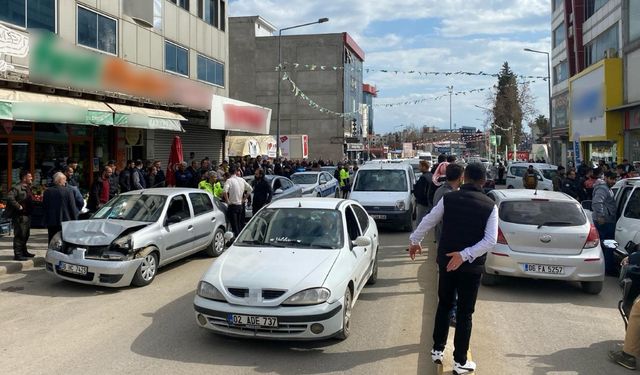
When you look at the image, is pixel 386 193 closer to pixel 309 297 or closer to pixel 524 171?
pixel 309 297

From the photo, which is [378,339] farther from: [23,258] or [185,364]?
[23,258]

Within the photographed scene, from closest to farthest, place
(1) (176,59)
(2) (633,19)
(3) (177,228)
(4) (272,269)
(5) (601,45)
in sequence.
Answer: (4) (272,269)
(3) (177,228)
(1) (176,59)
(2) (633,19)
(5) (601,45)

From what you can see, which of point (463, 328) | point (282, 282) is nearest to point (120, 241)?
point (282, 282)

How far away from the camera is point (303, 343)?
5.55 meters

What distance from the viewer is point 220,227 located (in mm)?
10953

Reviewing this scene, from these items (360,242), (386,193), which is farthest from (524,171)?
(360,242)

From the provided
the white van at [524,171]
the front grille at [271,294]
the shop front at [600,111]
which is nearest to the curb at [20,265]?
the front grille at [271,294]

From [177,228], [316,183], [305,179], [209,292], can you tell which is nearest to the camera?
[209,292]

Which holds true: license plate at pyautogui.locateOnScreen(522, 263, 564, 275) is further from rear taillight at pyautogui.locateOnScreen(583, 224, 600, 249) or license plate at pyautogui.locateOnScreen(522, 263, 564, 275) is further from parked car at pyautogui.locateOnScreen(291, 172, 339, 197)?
parked car at pyautogui.locateOnScreen(291, 172, 339, 197)

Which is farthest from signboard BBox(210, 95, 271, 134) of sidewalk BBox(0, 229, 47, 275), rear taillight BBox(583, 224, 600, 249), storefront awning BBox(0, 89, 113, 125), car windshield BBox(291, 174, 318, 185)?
rear taillight BBox(583, 224, 600, 249)

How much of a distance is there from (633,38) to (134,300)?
26.9 metres

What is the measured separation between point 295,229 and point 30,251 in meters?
6.84

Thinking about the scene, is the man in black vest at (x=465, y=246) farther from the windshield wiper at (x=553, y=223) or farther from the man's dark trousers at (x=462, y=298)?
the windshield wiper at (x=553, y=223)

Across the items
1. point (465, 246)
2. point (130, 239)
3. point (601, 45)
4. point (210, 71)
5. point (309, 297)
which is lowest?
point (309, 297)
